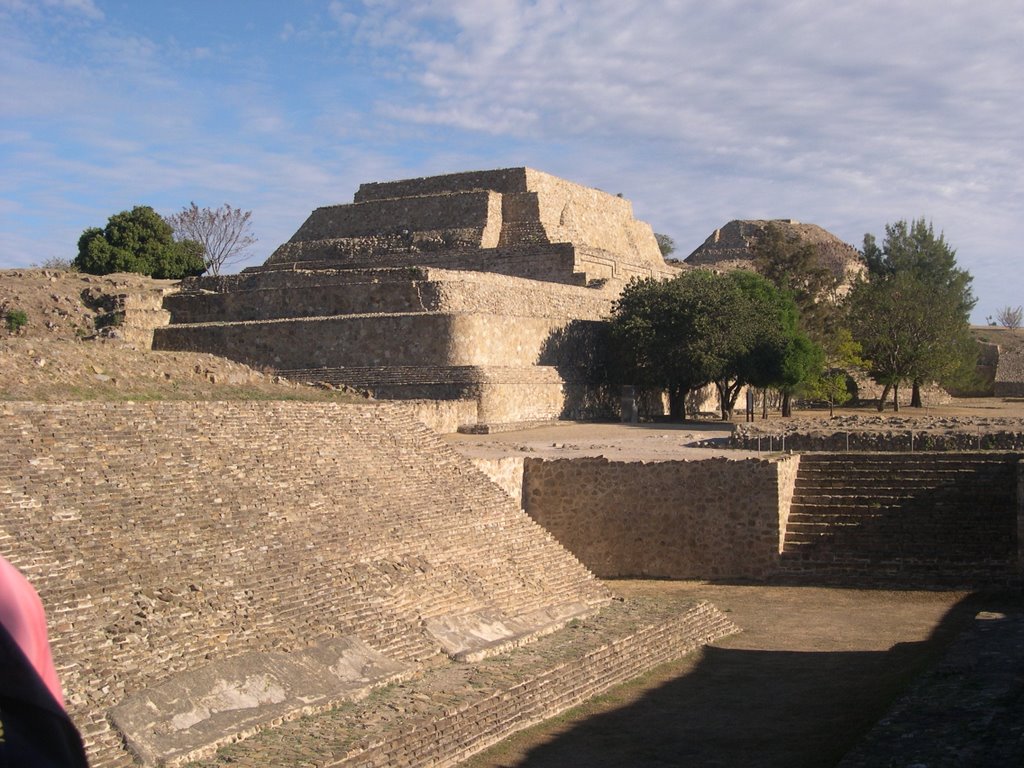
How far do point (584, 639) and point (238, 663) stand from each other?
4002mm

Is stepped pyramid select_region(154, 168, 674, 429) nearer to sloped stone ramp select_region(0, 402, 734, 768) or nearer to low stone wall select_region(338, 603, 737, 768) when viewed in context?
sloped stone ramp select_region(0, 402, 734, 768)

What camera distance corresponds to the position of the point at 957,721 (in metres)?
8.41

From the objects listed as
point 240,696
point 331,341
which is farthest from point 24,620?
point 331,341

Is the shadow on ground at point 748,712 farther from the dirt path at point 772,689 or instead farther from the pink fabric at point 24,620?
the pink fabric at point 24,620

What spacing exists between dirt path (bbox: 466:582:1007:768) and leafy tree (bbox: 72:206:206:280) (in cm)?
2336

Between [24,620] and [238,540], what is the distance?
8788mm

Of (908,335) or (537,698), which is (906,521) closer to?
(537,698)

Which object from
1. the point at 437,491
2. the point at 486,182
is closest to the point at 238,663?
the point at 437,491

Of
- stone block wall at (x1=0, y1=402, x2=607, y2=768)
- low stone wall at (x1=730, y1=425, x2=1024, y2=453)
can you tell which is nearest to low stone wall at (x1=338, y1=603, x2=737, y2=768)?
stone block wall at (x1=0, y1=402, x2=607, y2=768)

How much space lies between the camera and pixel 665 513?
1664cm

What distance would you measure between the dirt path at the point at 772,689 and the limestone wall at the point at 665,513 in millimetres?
941

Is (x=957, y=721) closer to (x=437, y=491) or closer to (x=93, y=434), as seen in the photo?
(x=437, y=491)

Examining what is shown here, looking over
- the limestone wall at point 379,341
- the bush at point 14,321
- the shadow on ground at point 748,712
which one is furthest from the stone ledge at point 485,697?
the bush at point 14,321

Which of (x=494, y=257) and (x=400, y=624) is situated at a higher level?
(x=494, y=257)
